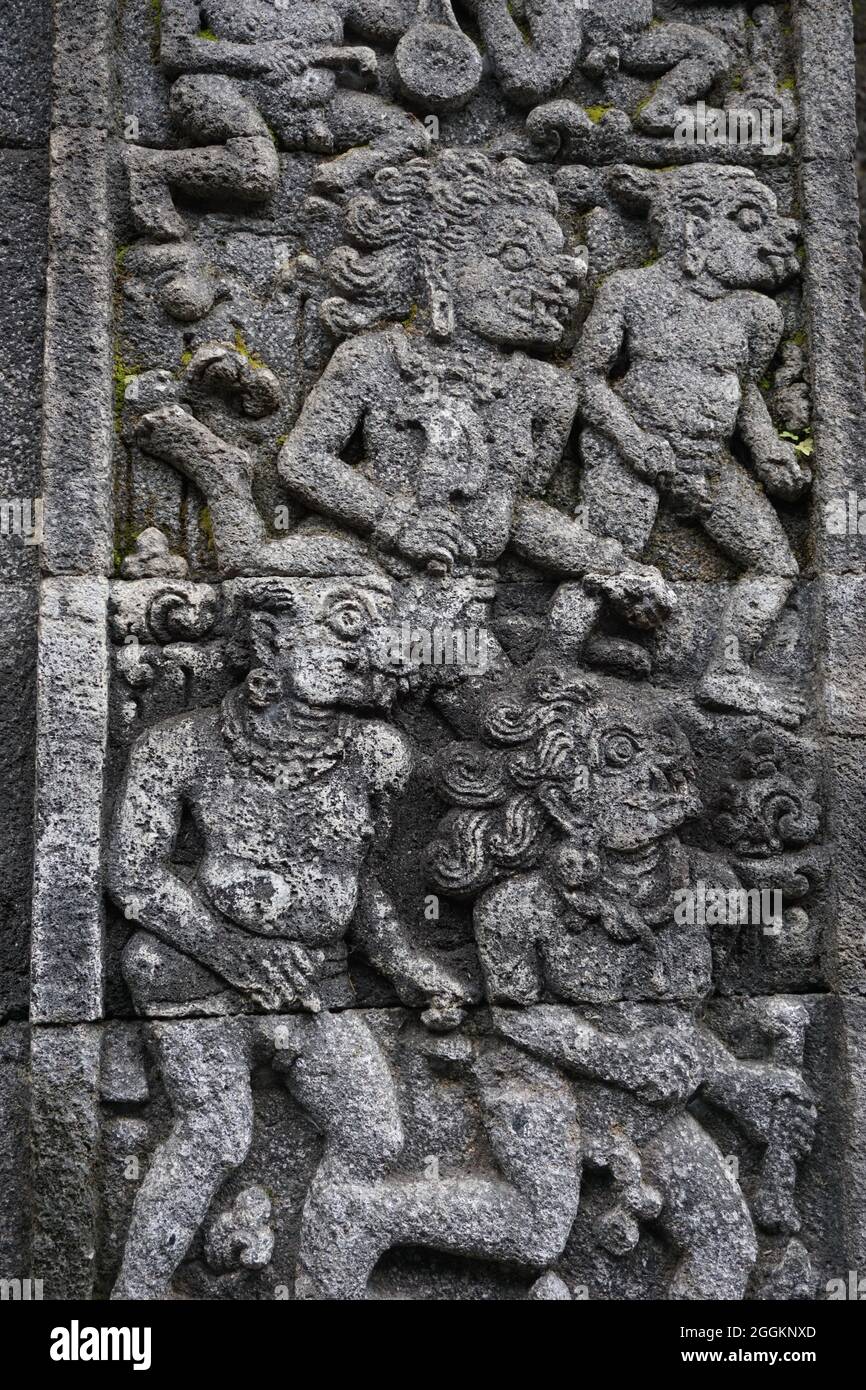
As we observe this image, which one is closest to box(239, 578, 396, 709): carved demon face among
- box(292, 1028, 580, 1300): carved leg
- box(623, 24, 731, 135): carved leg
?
box(292, 1028, 580, 1300): carved leg

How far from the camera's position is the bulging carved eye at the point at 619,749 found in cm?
387

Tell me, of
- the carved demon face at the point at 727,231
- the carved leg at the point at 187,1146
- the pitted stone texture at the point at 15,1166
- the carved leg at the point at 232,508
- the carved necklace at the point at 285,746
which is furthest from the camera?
the carved demon face at the point at 727,231

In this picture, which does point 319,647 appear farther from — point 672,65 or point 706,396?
point 672,65

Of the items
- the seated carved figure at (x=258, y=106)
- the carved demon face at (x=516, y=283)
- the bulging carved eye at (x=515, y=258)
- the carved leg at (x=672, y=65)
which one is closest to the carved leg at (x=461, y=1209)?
the carved demon face at (x=516, y=283)

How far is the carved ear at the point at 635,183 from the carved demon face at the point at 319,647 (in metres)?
1.66

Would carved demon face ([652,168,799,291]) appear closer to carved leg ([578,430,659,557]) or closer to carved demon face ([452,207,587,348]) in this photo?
carved demon face ([452,207,587,348])

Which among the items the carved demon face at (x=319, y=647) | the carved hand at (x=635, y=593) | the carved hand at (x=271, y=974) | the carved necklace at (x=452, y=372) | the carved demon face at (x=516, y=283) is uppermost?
the carved demon face at (x=516, y=283)

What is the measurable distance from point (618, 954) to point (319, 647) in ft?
4.15

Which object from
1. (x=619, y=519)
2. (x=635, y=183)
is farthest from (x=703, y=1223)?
(x=635, y=183)

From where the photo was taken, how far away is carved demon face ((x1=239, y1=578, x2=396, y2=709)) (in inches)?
150

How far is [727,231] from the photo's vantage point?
14.1 ft

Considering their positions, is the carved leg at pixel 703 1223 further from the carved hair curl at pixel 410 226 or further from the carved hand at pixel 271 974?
the carved hair curl at pixel 410 226

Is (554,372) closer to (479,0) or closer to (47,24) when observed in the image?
(479,0)

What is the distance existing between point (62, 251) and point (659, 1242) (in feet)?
11.4
